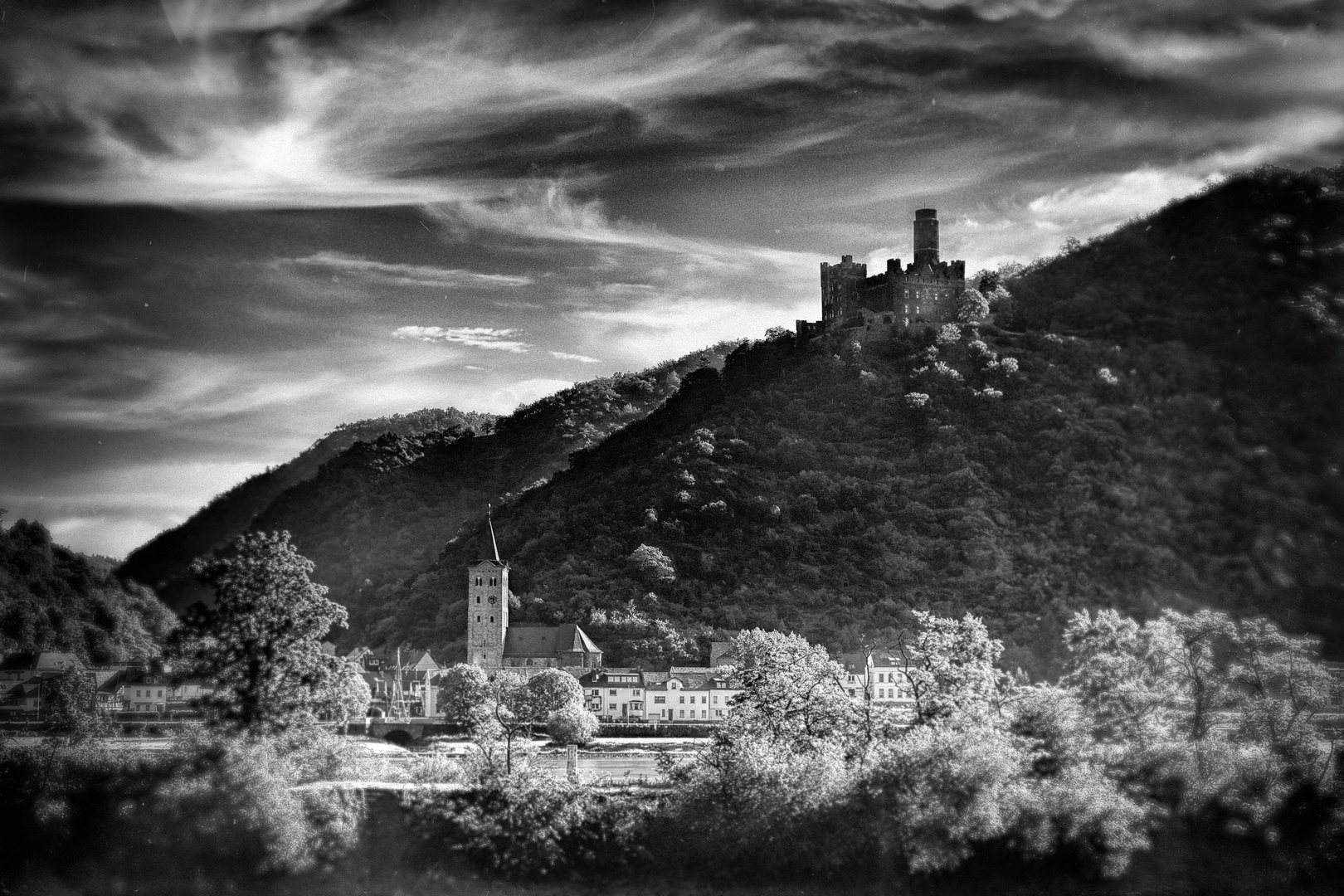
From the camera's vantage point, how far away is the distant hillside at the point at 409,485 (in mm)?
57844

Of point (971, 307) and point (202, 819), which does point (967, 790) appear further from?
point (971, 307)

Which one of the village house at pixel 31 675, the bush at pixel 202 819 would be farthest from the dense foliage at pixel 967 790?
the village house at pixel 31 675

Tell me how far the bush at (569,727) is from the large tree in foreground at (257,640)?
46.3ft

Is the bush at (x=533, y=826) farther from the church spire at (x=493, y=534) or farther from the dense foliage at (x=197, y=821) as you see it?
the church spire at (x=493, y=534)

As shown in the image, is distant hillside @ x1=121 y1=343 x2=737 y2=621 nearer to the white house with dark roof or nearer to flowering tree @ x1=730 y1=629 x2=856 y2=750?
the white house with dark roof

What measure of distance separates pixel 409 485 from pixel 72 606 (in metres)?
32.5

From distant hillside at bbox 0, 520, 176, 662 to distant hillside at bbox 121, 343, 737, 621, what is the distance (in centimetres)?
221

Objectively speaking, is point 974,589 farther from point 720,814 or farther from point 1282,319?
point 720,814

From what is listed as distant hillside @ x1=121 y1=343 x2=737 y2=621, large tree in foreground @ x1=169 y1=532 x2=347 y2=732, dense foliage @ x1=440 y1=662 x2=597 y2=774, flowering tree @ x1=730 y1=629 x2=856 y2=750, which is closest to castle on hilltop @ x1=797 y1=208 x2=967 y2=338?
distant hillside @ x1=121 y1=343 x2=737 y2=621

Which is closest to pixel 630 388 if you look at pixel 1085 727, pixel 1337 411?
pixel 1337 411

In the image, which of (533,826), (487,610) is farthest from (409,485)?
(533,826)

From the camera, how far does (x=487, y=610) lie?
2633 inches

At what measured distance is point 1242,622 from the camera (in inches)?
1318

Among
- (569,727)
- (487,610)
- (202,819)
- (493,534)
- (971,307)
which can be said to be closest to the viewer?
(202,819)
